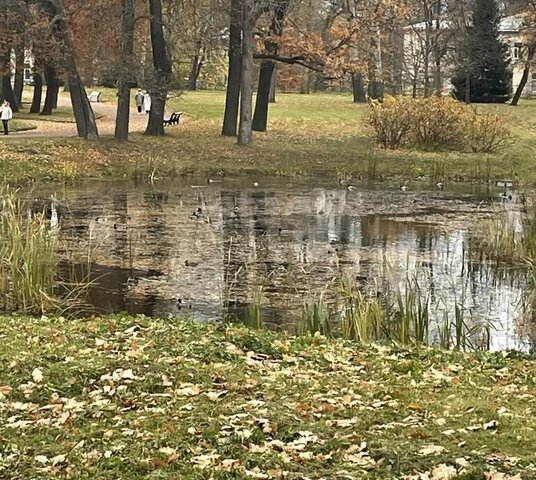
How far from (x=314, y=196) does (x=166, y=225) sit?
5781 mm

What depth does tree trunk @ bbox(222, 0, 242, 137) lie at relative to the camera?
95.0 ft

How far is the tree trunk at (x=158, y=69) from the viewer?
89.2ft

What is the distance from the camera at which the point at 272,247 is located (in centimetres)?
1441

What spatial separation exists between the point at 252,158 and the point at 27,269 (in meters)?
17.0

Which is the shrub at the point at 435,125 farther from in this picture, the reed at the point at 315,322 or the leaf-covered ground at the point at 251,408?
the leaf-covered ground at the point at 251,408

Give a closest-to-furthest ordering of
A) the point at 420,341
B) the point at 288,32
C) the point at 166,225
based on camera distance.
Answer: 1. the point at 420,341
2. the point at 166,225
3. the point at 288,32

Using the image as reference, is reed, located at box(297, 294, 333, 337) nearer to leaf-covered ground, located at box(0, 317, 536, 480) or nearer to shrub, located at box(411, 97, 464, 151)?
leaf-covered ground, located at box(0, 317, 536, 480)

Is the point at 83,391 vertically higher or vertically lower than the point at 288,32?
lower

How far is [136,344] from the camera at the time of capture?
7480mm

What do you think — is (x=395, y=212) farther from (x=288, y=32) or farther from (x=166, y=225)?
(x=288, y=32)

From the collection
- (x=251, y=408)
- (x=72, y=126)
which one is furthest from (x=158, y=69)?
(x=251, y=408)

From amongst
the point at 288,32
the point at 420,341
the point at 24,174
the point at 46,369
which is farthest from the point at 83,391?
the point at 288,32

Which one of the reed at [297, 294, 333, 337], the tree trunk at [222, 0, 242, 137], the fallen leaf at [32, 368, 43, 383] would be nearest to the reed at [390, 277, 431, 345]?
the reed at [297, 294, 333, 337]

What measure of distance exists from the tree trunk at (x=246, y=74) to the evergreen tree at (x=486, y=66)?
18.6m
